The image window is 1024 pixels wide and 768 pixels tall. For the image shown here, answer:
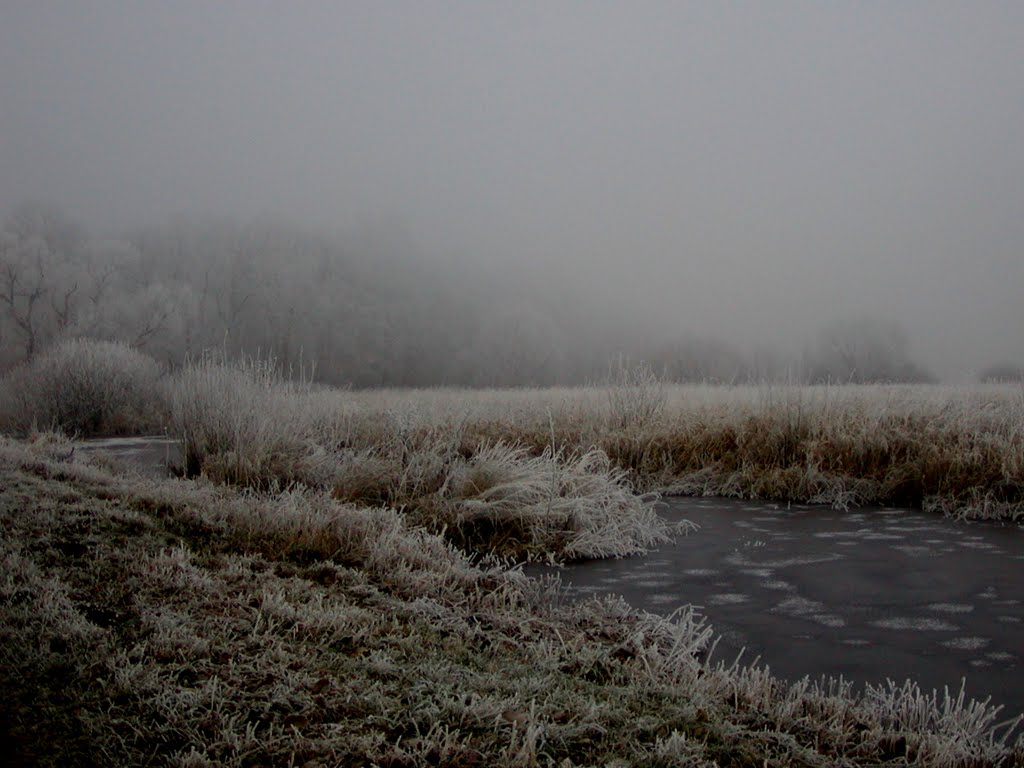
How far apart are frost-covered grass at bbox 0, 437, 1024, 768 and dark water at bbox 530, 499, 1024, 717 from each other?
1.02 feet

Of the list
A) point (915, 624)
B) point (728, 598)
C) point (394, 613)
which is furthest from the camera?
point (728, 598)

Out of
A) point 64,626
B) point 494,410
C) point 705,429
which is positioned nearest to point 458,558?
point 64,626

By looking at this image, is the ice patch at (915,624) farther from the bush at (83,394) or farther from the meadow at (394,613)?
the bush at (83,394)

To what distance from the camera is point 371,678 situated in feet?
11.5

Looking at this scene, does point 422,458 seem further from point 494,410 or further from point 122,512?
point 494,410

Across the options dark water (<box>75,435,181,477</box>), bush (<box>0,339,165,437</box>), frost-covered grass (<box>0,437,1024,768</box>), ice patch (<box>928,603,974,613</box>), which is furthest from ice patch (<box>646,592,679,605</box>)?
bush (<box>0,339,165,437</box>)

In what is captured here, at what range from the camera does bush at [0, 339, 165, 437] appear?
56.4ft

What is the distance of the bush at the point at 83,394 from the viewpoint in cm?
1720

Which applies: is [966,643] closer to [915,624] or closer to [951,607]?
[915,624]

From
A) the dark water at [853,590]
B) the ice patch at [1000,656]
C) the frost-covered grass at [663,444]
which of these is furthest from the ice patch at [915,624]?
the frost-covered grass at [663,444]

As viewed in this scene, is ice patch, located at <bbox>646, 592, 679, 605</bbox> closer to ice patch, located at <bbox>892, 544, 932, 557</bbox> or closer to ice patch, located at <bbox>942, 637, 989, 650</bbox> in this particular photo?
ice patch, located at <bbox>942, 637, 989, 650</bbox>

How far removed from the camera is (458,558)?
6.04 meters

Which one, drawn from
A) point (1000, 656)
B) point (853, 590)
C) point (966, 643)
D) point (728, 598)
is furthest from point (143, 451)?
point (1000, 656)

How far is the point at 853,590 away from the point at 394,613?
10.3ft
